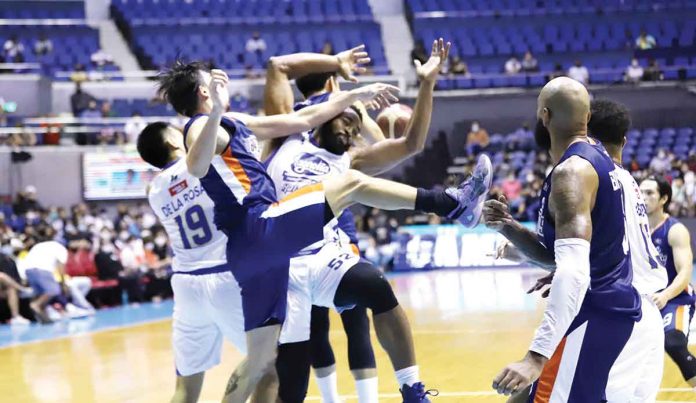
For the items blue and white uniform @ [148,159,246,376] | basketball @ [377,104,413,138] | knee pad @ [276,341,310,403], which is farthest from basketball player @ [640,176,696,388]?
blue and white uniform @ [148,159,246,376]

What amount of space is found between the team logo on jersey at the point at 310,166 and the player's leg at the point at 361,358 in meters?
0.81

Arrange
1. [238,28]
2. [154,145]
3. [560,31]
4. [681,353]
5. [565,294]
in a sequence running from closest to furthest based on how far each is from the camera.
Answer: [565,294]
[154,145]
[681,353]
[560,31]
[238,28]

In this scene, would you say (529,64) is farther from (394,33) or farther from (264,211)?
(264,211)

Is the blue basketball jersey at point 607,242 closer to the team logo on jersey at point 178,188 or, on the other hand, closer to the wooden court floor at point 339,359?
the team logo on jersey at point 178,188

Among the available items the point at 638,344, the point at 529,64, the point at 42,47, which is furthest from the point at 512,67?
the point at 638,344

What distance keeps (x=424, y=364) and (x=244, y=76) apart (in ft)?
60.1

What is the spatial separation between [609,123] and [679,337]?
2.40m

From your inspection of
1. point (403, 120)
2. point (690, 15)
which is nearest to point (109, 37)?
point (690, 15)

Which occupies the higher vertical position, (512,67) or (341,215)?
(512,67)

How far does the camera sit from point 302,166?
5.67m

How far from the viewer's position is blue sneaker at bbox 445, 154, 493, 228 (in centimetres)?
475

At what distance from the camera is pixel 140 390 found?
8.22m

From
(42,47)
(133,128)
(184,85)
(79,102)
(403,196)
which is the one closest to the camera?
(403,196)

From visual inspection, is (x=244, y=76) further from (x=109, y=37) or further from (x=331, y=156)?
(x=331, y=156)
